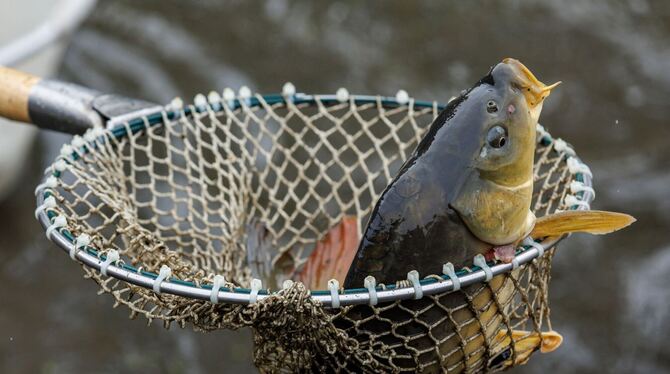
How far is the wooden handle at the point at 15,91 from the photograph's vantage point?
7.46 ft

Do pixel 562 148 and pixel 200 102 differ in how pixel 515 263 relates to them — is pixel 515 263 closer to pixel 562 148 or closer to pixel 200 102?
pixel 562 148

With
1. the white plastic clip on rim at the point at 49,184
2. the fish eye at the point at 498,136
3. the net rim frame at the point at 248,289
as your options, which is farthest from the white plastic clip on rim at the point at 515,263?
the white plastic clip on rim at the point at 49,184

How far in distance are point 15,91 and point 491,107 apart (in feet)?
3.95

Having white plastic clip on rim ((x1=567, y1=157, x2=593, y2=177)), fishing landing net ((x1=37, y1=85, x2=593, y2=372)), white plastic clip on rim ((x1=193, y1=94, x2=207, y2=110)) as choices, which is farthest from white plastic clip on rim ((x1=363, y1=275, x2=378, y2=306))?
white plastic clip on rim ((x1=193, y1=94, x2=207, y2=110))

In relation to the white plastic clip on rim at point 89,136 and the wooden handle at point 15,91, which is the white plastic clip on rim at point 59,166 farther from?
the wooden handle at point 15,91

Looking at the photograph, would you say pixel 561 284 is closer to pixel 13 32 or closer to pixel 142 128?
pixel 142 128

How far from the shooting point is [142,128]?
2.36 metres

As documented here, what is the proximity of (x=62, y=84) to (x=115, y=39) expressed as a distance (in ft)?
14.8

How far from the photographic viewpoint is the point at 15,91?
2.27m

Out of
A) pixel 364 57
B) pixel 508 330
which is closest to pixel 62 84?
pixel 508 330

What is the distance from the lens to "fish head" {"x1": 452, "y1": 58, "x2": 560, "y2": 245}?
1.92m

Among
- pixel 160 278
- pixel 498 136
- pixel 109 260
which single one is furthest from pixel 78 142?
pixel 498 136

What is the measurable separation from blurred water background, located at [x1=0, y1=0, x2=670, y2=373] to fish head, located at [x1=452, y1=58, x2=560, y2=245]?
2.66m

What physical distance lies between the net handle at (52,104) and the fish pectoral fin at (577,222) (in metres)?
1.13
